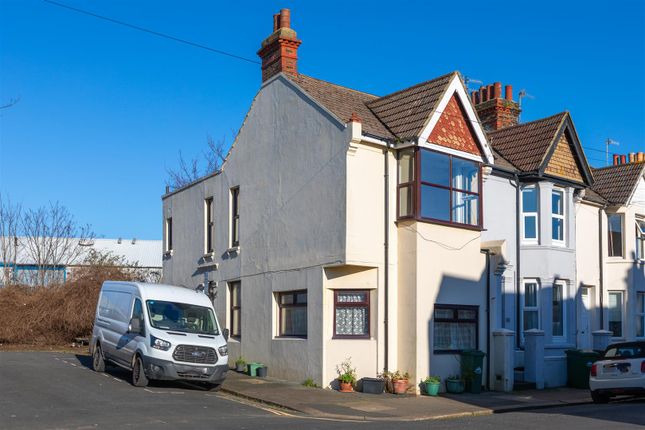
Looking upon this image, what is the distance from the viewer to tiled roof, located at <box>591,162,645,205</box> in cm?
2845

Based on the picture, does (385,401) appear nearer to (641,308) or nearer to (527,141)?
(527,141)

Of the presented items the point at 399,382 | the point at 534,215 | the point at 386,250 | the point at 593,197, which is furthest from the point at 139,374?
the point at 593,197

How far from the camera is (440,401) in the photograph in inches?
724

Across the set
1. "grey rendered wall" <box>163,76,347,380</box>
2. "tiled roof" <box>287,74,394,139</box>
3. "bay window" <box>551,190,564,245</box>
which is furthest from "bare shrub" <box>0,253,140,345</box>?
"bay window" <box>551,190,564,245</box>

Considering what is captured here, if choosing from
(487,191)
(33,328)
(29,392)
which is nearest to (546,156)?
(487,191)

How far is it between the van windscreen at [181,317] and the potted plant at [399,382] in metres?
4.49

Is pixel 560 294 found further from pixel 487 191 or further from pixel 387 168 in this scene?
pixel 387 168

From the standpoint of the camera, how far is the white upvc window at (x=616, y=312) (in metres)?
28.4

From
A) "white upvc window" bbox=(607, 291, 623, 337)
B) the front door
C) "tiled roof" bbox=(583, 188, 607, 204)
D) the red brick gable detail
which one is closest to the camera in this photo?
the red brick gable detail

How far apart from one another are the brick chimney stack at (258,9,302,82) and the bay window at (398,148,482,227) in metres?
4.89

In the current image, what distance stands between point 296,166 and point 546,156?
26.4 ft

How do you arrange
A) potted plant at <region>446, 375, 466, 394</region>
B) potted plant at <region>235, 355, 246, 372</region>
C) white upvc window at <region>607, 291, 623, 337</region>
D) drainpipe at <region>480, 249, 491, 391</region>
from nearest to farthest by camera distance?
1. potted plant at <region>446, 375, 466, 394</region>
2. drainpipe at <region>480, 249, 491, 391</region>
3. potted plant at <region>235, 355, 246, 372</region>
4. white upvc window at <region>607, 291, 623, 337</region>

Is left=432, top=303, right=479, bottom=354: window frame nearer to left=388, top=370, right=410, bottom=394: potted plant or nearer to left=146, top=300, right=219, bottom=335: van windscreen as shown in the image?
left=388, top=370, right=410, bottom=394: potted plant

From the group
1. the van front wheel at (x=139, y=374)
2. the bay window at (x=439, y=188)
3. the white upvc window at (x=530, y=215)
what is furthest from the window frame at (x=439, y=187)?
the van front wheel at (x=139, y=374)
